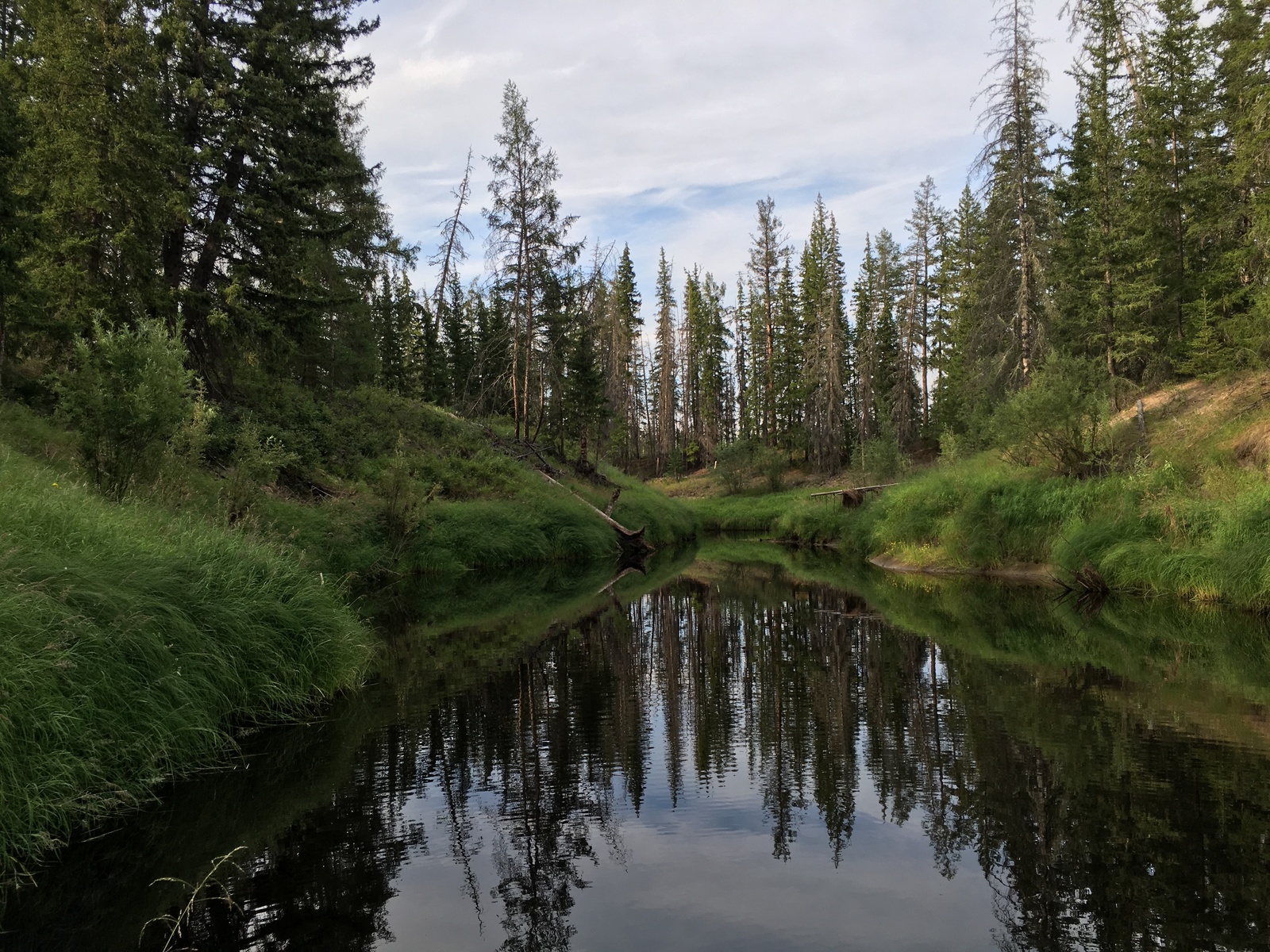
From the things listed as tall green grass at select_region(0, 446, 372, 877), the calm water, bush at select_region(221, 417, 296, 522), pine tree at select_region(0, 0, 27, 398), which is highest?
pine tree at select_region(0, 0, 27, 398)

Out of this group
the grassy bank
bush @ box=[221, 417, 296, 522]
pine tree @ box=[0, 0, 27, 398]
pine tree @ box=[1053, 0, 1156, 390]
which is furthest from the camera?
pine tree @ box=[1053, 0, 1156, 390]

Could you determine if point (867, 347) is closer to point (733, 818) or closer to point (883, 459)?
point (883, 459)

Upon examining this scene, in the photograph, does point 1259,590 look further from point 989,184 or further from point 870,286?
point 870,286

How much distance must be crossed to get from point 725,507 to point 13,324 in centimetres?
3443

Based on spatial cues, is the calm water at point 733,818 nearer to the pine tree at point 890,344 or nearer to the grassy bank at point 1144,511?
the grassy bank at point 1144,511

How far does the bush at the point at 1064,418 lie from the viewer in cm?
1827

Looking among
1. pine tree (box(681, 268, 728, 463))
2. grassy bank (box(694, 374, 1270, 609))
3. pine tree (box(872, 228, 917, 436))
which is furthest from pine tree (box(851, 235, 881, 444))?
grassy bank (box(694, 374, 1270, 609))

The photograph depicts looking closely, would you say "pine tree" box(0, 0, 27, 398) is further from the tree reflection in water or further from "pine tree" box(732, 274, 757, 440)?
"pine tree" box(732, 274, 757, 440)

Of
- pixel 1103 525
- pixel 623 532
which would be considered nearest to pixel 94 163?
pixel 623 532

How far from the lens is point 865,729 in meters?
8.02

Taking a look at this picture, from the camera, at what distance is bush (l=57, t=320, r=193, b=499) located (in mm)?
11250

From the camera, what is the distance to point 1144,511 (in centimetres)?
1581

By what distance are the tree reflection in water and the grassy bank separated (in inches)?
235

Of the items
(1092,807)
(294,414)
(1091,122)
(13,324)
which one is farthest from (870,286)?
(1092,807)
